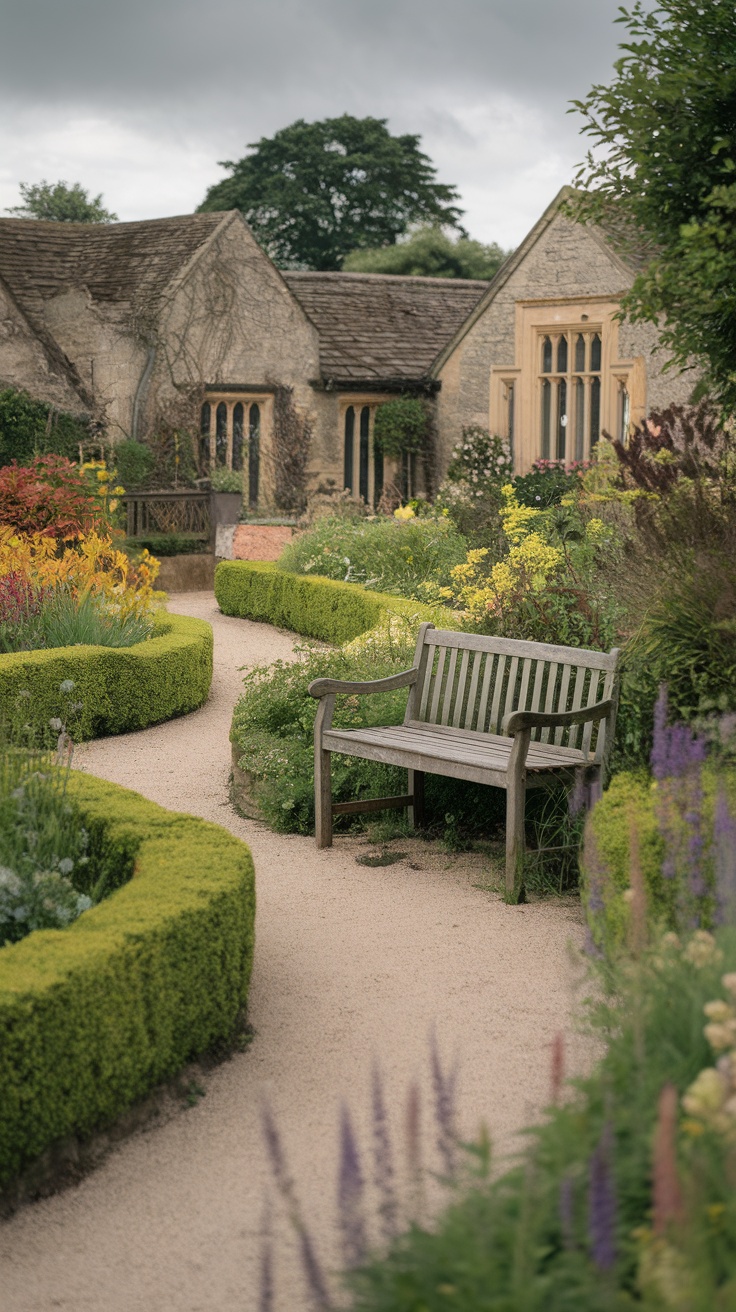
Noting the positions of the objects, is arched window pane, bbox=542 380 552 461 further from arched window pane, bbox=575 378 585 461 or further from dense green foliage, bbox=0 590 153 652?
dense green foliage, bbox=0 590 153 652

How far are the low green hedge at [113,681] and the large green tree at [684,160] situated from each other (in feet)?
15.7

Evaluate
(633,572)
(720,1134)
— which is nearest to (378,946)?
(633,572)

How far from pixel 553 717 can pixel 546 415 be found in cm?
1434

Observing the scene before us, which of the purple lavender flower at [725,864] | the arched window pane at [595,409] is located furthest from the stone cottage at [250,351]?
the purple lavender flower at [725,864]

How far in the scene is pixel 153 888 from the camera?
419 centimetres

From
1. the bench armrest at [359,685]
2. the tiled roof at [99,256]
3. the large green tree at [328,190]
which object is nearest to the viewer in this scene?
the bench armrest at [359,685]

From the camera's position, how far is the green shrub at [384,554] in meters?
12.7

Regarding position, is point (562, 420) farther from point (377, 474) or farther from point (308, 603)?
point (308, 603)

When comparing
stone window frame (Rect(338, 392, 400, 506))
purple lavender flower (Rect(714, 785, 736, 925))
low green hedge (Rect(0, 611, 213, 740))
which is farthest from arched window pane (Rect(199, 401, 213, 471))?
purple lavender flower (Rect(714, 785, 736, 925))

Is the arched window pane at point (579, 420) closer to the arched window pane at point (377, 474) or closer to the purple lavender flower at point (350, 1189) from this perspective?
the arched window pane at point (377, 474)

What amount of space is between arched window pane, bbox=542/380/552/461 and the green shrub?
4.91 meters

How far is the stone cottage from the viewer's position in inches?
779

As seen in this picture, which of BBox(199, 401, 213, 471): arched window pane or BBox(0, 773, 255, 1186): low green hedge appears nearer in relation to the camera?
BBox(0, 773, 255, 1186): low green hedge

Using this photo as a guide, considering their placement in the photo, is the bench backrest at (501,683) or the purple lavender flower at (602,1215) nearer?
the purple lavender flower at (602,1215)
